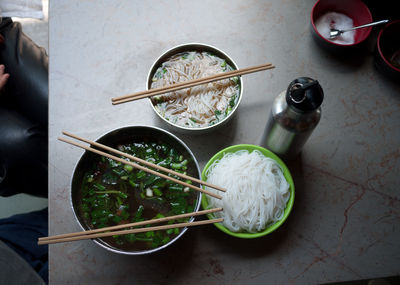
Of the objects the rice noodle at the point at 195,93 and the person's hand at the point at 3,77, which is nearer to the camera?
the rice noodle at the point at 195,93

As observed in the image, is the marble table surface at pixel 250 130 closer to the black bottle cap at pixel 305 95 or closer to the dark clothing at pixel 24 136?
the dark clothing at pixel 24 136

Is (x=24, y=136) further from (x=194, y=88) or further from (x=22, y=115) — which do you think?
(x=194, y=88)

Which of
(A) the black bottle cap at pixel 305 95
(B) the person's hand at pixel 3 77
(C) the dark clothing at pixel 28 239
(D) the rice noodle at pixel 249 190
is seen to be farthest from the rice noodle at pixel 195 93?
(C) the dark clothing at pixel 28 239

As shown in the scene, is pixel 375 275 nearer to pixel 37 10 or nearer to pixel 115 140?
pixel 115 140

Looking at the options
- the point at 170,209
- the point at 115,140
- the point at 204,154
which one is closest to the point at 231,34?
the point at 204,154

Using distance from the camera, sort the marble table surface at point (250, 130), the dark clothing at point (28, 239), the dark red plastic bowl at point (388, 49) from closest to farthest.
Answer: the marble table surface at point (250, 130) → the dark red plastic bowl at point (388, 49) → the dark clothing at point (28, 239)

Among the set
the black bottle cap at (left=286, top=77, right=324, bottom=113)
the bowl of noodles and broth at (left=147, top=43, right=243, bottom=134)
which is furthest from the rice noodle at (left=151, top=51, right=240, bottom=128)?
the black bottle cap at (left=286, top=77, right=324, bottom=113)

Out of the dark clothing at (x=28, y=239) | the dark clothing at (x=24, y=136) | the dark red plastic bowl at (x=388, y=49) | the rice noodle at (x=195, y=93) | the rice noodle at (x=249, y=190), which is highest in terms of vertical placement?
the dark red plastic bowl at (x=388, y=49)
